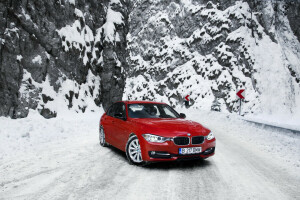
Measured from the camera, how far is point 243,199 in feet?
13.0

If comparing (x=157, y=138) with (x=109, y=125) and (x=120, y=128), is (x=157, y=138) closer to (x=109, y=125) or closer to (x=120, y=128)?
(x=120, y=128)

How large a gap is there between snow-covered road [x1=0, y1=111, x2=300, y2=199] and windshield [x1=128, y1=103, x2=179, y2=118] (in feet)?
3.74

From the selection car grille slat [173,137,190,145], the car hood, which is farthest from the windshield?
car grille slat [173,137,190,145]

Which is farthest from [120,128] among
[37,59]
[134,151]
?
[37,59]

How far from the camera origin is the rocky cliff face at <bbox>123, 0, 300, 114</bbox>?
38.9 metres

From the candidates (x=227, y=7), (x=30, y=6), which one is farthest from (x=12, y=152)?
(x=227, y=7)

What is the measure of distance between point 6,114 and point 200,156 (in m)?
11.3

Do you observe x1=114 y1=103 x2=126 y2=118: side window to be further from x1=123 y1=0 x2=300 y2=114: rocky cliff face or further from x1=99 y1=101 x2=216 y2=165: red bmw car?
x1=123 y1=0 x2=300 y2=114: rocky cliff face

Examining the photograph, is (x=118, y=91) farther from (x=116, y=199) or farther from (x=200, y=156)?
(x=116, y=199)

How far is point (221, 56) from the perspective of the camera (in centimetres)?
4600

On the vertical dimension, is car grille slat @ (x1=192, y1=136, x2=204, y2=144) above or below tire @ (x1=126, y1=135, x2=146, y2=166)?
above

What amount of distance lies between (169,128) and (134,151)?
96 cm

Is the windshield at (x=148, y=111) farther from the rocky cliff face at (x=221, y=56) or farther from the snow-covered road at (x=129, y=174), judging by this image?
the rocky cliff face at (x=221, y=56)

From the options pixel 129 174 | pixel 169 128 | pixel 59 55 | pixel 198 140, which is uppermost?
pixel 59 55
